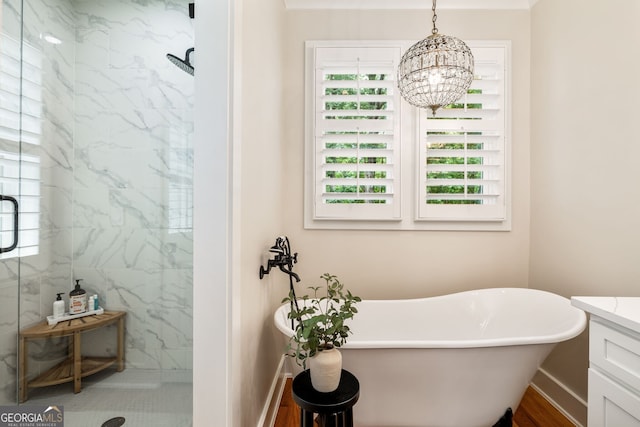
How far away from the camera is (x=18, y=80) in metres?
1.33

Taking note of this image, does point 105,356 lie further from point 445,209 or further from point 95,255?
point 445,209

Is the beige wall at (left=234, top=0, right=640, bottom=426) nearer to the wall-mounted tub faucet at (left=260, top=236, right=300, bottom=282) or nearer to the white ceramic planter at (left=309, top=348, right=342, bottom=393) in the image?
the wall-mounted tub faucet at (left=260, top=236, right=300, bottom=282)

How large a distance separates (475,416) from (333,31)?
2539mm

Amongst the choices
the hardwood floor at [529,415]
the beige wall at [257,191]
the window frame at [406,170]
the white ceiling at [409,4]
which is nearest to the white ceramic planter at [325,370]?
the beige wall at [257,191]

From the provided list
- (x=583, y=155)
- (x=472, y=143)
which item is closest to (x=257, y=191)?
(x=472, y=143)

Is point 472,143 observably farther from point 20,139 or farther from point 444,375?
point 20,139

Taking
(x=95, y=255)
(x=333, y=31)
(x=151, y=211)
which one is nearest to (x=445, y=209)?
(x=333, y=31)

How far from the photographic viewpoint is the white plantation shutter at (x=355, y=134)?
7.23 feet

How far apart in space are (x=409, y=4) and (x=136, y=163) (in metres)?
2.20

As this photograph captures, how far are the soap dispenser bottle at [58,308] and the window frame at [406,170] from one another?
1.49m

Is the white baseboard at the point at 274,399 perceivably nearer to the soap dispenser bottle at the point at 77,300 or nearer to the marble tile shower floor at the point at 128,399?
the marble tile shower floor at the point at 128,399

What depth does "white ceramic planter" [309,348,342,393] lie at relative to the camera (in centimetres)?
116

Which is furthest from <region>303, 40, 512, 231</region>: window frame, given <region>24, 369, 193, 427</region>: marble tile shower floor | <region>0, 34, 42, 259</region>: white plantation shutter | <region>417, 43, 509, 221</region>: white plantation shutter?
<region>0, 34, 42, 259</region>: white plantation shutter

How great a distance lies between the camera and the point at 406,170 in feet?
7.33
